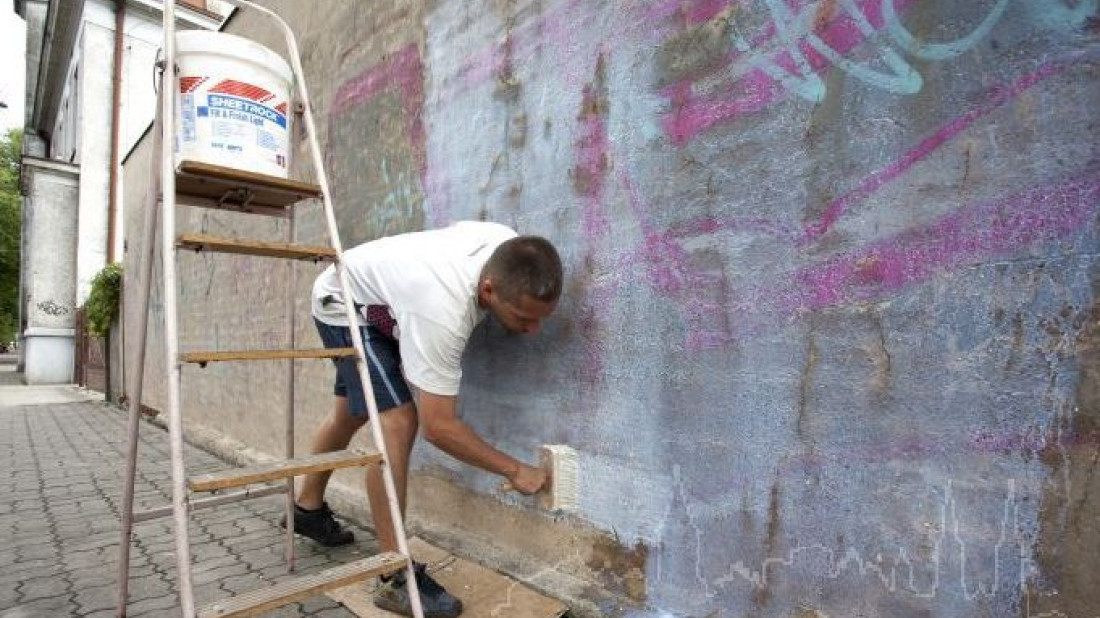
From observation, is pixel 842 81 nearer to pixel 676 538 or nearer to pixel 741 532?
pixel 741 532

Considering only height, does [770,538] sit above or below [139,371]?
below

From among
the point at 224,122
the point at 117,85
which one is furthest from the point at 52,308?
the point at 224,122

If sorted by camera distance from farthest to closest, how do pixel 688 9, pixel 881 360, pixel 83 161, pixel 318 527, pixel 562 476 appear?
1. pixel 83 161
2. pixel 318 527
3. pixel 562 476
4. pixel 688 9
5. pixel 881 360

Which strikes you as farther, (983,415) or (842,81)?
(842,81)

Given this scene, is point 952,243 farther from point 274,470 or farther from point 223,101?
Answer: point 223,101

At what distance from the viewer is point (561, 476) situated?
6.93 feet

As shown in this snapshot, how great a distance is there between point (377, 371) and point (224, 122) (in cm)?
91

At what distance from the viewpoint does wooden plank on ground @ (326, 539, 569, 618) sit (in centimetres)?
205

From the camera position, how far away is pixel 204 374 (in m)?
5.46

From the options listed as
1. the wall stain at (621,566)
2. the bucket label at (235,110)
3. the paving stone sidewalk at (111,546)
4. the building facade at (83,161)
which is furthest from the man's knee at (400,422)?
the building facade at (83,161)

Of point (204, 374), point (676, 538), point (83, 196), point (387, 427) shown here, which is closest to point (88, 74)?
point (83, 196)

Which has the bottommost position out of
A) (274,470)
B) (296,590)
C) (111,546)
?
(111,546)

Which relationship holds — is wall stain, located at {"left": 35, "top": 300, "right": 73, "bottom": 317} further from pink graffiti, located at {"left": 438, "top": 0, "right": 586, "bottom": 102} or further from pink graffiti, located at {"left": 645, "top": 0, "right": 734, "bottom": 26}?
pink graffiti, located at {"left": 645, "top": 0, "right": 734, "bottom": 26}

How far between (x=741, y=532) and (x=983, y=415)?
65 centimetres
